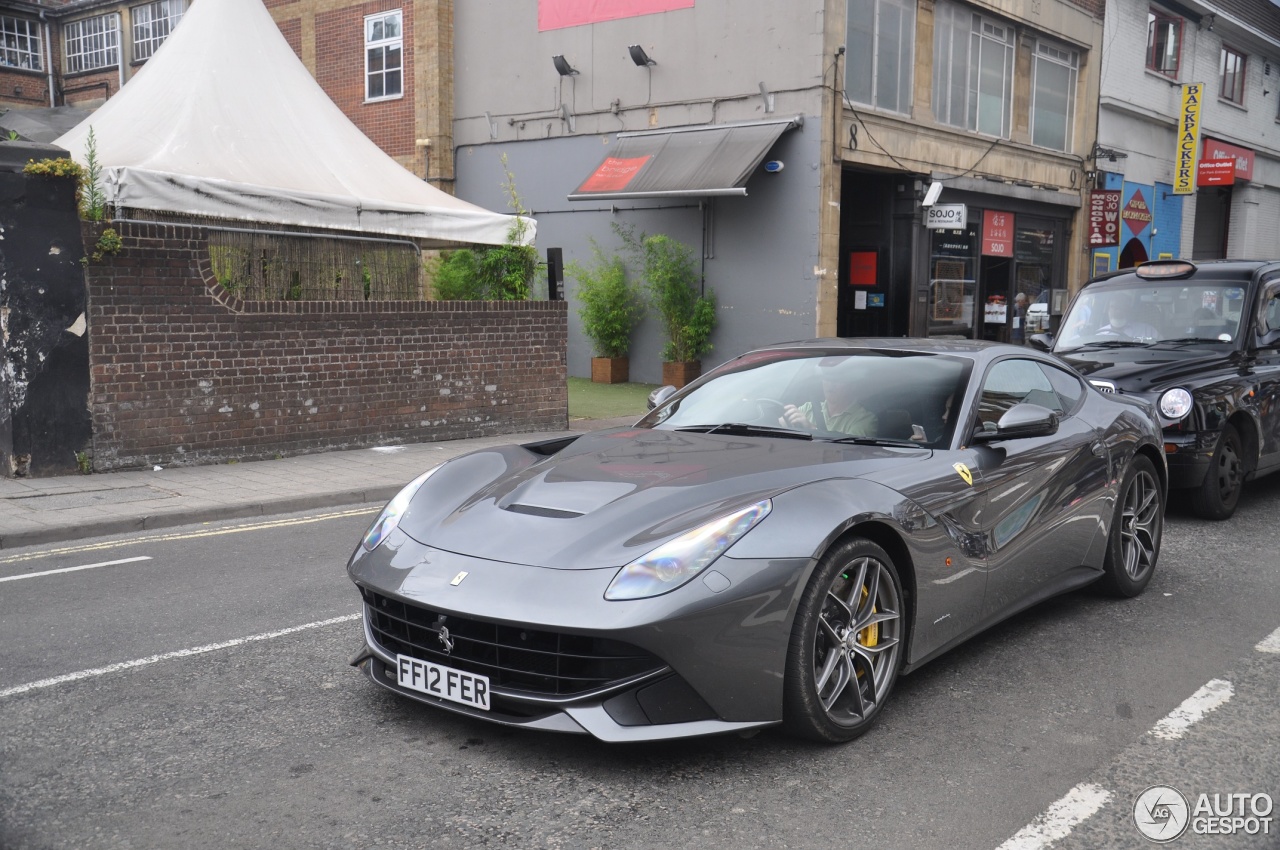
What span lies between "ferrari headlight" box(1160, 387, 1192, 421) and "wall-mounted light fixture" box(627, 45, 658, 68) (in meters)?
14.1

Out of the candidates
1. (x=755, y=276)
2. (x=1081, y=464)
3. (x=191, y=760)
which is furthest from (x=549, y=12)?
(x=191, y=760)

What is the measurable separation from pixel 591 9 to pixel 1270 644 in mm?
18293

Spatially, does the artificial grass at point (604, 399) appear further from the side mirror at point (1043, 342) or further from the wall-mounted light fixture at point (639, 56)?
the side mirror at point (1043, 342)

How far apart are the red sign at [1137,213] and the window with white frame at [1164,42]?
323cm

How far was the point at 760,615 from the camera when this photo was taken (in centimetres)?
350

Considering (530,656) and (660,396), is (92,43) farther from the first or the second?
(530,656)

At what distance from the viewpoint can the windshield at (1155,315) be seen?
8.84 metres

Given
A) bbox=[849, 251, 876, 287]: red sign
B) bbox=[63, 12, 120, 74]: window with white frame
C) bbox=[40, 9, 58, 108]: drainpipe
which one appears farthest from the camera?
bbox=[40, 9, 58, 108]: drainpipe

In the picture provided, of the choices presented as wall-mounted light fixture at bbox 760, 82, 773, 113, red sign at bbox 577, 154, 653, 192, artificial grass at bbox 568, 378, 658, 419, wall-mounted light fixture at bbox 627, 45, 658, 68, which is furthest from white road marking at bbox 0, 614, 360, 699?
wall-mounted light fixture at bbox 627, 45, 658, 68

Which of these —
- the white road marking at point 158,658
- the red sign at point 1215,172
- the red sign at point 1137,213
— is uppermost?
the red sign at point 1215,172

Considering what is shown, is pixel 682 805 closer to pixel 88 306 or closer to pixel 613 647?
pixel 613 647

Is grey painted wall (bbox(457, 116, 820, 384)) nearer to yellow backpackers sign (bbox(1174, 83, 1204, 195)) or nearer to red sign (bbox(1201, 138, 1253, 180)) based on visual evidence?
yellow backpackers sign (bbox(1174, 83, 1204, 195))

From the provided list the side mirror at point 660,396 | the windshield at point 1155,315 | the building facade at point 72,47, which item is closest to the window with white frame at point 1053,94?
the windshield at point 1155,315

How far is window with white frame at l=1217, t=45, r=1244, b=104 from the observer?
30.8m
